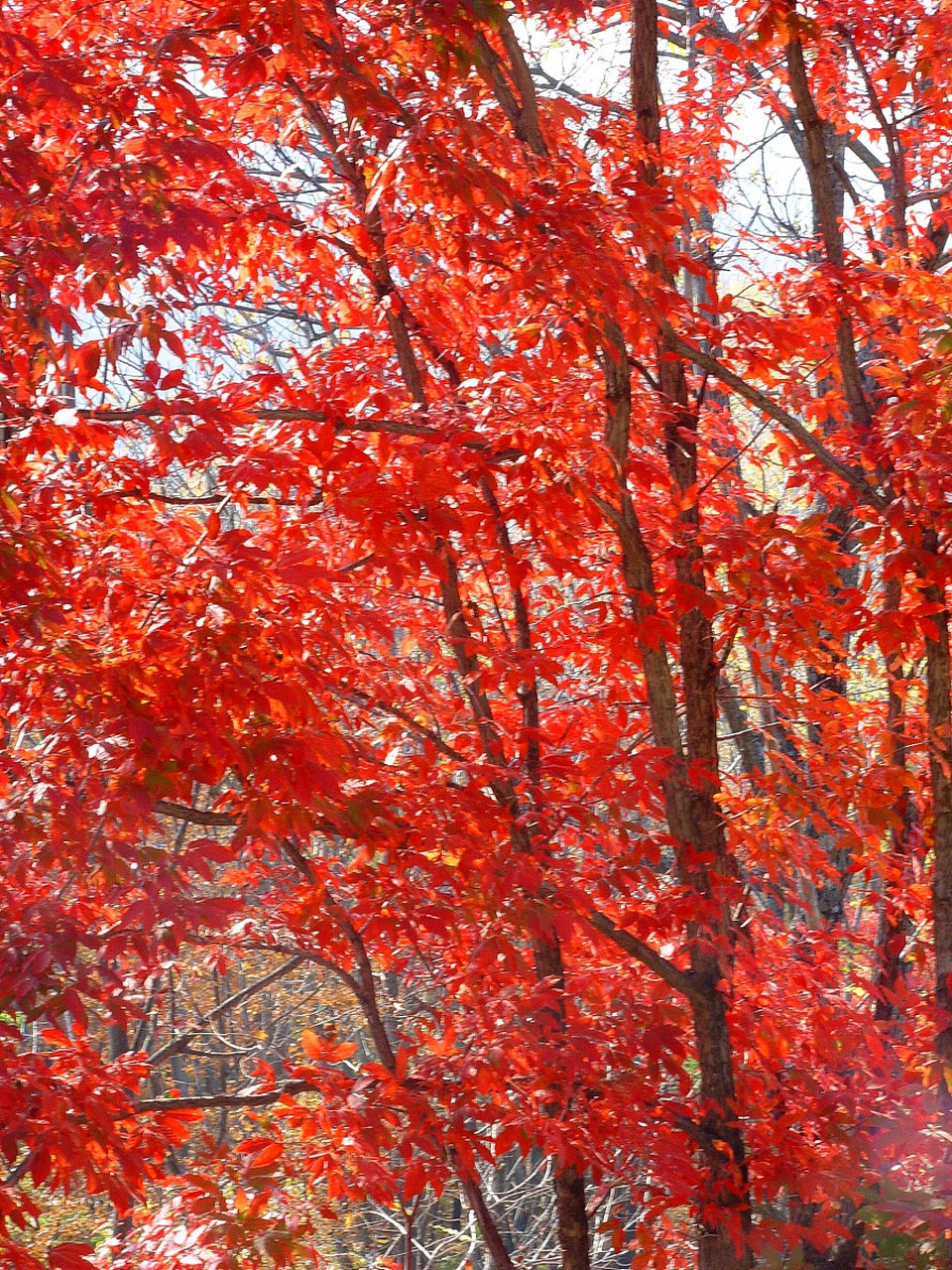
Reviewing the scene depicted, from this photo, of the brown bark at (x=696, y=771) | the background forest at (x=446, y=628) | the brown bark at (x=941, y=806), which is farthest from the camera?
the brown bark at (x=941, y=806)

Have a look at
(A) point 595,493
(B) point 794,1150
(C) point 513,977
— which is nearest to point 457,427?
(A) point 595,493

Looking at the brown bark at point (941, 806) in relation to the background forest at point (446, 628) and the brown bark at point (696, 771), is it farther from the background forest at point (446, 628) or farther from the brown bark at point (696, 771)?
the brown bark at point (696, 771)

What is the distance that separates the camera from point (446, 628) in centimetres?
330

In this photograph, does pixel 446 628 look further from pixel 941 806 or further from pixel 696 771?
pixel 941 806

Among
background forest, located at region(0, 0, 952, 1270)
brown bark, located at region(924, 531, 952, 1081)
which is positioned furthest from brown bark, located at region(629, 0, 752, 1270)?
brown bark, located at region(924, 531, 952, 1081)

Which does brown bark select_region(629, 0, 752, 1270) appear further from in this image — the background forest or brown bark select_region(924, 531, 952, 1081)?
brown bark select_region(924, 531, 952, 1081)

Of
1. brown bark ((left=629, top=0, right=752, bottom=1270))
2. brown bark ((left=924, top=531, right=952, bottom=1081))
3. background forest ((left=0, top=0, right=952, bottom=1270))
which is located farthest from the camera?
brown bark ((left=924, top=531, right=952, bottom=1081))

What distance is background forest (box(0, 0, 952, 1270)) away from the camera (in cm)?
225

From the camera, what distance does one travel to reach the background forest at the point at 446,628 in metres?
2.25

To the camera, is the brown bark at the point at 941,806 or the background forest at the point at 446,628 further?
the brown bark at the point at 941,806

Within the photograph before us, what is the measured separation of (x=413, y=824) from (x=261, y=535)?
83 cm

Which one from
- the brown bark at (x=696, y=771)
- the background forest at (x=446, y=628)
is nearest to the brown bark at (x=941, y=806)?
the background forest at (x=446, y=628)

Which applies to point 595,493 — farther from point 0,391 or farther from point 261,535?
point 0,391

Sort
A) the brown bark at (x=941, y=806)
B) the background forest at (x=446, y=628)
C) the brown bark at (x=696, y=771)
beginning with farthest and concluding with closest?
the brown bark at (x=941, y=806), the brown bark at (x=696, y=771), the background forest at (x=446, y=628)
